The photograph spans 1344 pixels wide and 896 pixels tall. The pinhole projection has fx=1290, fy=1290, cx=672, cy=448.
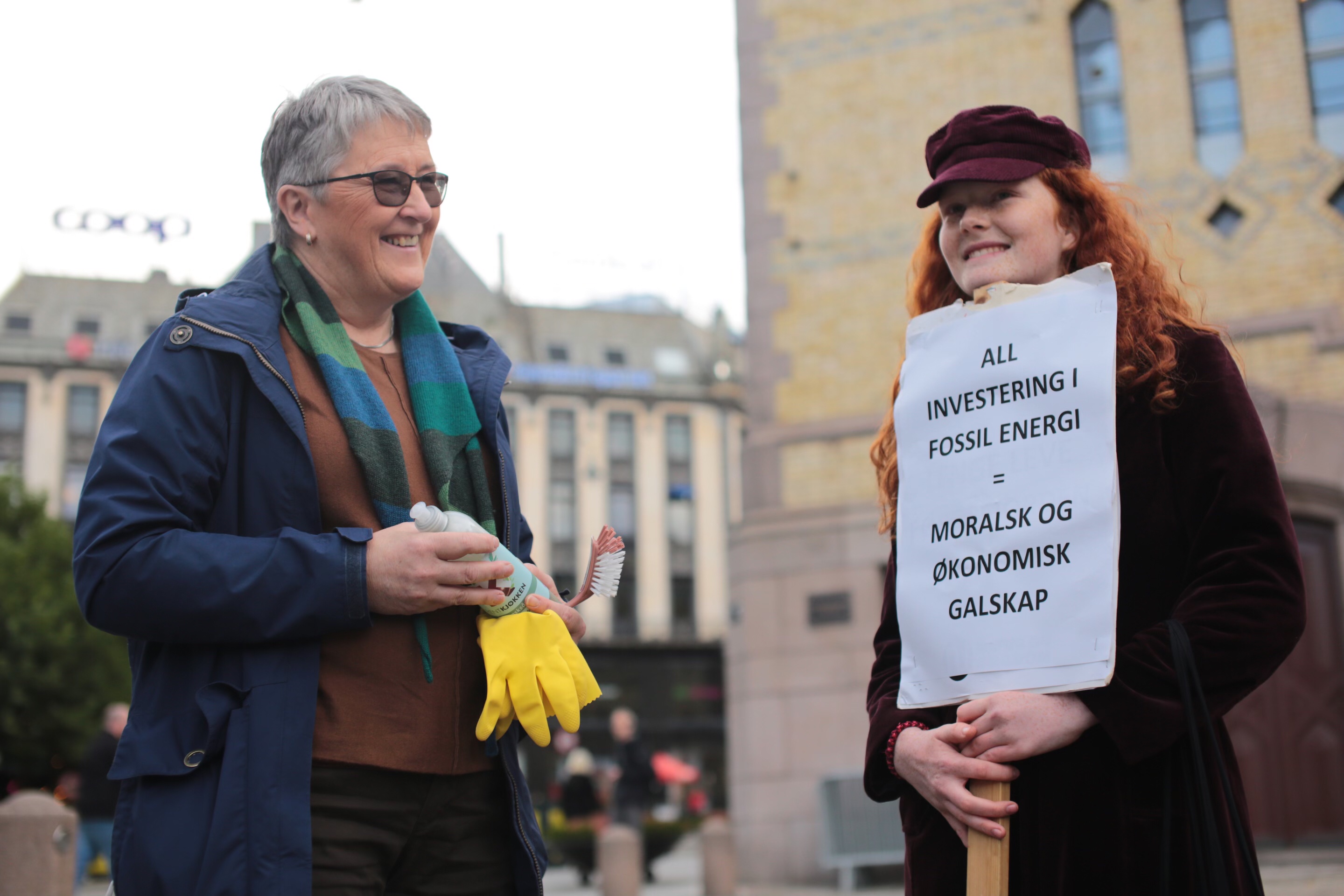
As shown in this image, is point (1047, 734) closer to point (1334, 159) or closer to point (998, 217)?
point (998, 217)

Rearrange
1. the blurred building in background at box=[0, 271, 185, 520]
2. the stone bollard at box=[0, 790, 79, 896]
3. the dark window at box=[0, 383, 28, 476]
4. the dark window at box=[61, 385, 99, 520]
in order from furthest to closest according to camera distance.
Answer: the dark window at box=[61, 385, 99, 520]
the blurred building in background at box=[0, 271, 185, 520]
the dark window at box=[0, 383, 28, 476]
the stone bollard at box=[0, 790, 79, 896]

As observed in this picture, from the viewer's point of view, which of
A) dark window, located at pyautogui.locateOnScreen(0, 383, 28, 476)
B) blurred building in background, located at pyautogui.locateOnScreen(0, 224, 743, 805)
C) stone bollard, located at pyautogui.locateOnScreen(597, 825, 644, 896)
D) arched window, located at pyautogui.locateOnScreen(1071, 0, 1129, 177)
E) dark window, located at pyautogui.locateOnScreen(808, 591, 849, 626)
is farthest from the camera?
blurred building in background, located at pyautogui.locateOnScreen(0, 224, 743, 805)

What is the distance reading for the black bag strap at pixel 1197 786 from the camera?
2164 millimetres

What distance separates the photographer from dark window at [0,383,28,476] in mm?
49875

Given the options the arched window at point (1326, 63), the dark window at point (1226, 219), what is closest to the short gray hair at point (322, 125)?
the dark window at point (1226, 219)

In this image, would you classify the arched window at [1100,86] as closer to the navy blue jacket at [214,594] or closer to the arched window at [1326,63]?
the arched window at [1326,63]

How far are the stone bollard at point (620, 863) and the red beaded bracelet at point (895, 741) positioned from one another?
9.54 m

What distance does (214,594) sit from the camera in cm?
225

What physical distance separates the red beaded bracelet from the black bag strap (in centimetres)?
49

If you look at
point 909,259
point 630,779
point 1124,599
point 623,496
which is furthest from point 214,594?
point 623,496

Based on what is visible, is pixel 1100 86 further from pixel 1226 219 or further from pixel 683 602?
pixel 683 602

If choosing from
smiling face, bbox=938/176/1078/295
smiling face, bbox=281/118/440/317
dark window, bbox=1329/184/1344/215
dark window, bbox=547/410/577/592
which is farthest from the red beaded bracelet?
dark window, bbox=547/410/577/592

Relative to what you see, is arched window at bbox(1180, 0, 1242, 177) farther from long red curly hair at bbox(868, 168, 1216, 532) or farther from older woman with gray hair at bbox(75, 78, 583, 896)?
older woman with gray hair at bbox(75, 78, 583, 896)

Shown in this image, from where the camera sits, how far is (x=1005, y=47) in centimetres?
1347
